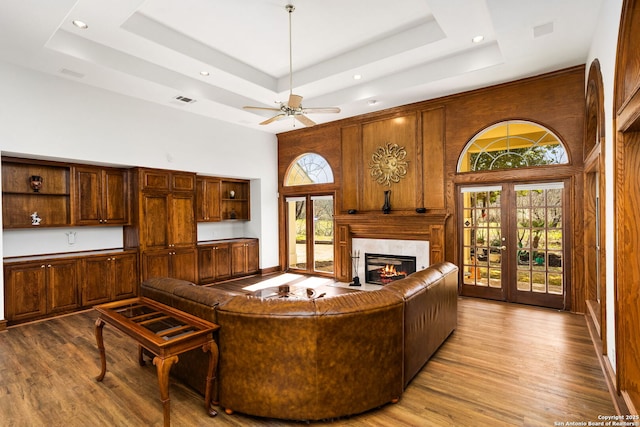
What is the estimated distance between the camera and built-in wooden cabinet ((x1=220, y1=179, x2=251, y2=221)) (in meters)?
7.47

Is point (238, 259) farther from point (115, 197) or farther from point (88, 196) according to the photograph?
point (88, 196)

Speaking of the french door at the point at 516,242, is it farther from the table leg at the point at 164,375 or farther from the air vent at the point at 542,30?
the table leg at the point at 164,375

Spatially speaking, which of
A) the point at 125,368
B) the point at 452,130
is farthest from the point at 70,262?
the point at 452,130

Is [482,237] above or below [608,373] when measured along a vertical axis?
above

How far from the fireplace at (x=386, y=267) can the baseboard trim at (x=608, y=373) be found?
8.84 ft

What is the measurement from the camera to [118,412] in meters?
2.40

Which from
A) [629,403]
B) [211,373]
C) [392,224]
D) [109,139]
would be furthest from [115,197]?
[629,403]

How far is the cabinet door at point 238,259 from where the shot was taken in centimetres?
714

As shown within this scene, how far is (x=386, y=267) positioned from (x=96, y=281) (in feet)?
16.2

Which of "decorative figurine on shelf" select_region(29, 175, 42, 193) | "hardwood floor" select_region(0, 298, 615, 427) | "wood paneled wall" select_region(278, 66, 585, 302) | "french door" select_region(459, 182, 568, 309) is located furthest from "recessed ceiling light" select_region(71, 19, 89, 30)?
"french door" select_region(459, 182, 568, 309)

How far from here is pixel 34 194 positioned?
4.78 m

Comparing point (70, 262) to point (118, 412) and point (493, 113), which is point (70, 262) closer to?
point (118, 412)

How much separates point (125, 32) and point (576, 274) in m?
6.67

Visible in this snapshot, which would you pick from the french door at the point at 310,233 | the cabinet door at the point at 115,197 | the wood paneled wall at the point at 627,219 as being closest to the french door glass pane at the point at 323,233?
the french door at the point at 310,233
